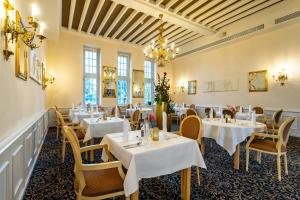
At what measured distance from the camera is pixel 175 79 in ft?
37.5

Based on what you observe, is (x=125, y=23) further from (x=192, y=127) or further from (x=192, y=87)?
(x=192, y=127)

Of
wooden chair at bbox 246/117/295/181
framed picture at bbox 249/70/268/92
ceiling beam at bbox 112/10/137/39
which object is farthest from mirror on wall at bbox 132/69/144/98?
wooden chair at bbox 246/117/295/181

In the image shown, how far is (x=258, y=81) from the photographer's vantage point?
6.99 meters

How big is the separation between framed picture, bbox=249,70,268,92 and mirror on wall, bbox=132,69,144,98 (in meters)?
5.49

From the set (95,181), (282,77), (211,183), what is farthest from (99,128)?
(282,77)

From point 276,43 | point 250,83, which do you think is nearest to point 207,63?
point 250,83

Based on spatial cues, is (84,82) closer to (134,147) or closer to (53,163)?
(53,163)

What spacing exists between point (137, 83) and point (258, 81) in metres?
5.89

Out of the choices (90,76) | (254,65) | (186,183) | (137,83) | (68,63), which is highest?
(68,63)

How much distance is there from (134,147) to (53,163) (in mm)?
2476

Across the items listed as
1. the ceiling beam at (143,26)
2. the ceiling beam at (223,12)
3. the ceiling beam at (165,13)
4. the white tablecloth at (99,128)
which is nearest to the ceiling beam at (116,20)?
the ceiling beam at (165,13)

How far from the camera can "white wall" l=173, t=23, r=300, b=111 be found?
6.09 m

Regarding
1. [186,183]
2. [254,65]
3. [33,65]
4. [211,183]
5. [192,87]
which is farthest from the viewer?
[192,87]

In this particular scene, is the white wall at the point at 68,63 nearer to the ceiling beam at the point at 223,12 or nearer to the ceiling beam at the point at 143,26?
the ceiling beam at the point at 143,26
